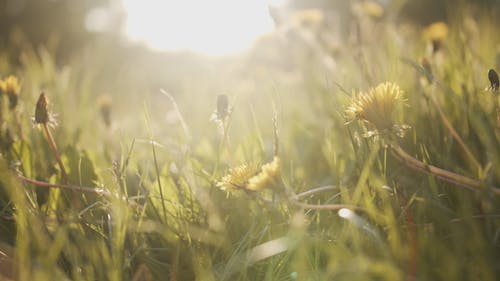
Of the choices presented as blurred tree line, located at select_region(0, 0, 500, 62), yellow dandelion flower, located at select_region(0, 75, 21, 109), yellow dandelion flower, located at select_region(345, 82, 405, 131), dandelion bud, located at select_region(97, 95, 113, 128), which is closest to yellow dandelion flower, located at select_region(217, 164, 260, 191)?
yellow dandelion flower, located at select_region(345, 82, 405, 131)

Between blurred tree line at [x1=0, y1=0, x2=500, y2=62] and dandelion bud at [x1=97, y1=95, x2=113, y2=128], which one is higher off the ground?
blurred tree line at [x1=0, y1=0, x2=500, y2=62]

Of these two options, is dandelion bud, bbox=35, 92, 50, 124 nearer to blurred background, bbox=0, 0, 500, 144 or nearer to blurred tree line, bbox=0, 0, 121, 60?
blurred background, bbox=0, 0, 500, 144

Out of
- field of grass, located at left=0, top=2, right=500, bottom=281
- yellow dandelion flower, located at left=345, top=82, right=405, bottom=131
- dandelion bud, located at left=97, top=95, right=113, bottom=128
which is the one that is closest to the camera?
field of grass, located at left=0, top=2, right=500, bottom=281

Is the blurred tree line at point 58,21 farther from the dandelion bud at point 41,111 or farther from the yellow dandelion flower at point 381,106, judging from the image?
the yellow dandelion flower at point 381,106

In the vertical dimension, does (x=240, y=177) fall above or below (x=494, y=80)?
below

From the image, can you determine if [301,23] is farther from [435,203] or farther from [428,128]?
[435,203]

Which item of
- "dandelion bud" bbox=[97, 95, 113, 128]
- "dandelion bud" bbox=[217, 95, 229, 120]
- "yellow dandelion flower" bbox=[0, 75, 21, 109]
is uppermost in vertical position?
"yellow dandelion flower" bbox=[0, 75, 21, 109]

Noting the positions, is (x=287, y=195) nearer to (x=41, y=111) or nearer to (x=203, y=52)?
(x=41, y=111)

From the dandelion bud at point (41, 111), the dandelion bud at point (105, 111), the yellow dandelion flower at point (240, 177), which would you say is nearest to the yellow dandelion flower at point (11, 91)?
the dandelion bud at point (41, 111)

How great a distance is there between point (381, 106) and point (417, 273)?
29 cm

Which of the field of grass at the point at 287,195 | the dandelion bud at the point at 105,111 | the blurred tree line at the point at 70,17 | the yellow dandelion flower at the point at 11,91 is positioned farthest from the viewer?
the blurred tree line at the point at 70,17

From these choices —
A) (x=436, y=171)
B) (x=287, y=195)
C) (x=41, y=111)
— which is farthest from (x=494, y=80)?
(x=41, y=111)

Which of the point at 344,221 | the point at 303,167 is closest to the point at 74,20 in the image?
the point at 303,167

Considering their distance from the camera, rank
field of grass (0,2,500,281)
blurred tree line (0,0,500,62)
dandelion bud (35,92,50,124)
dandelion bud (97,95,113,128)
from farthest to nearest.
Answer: blurred tree line (0,0,500,62) → dandelion bud (97,95,113,128) → dandelion bud (35,92,50,124) → field of grass (0,2,500,281)
